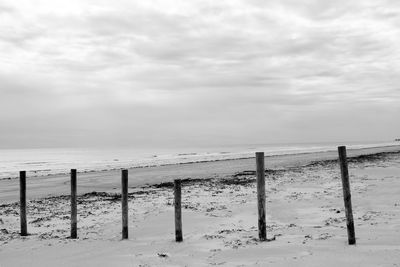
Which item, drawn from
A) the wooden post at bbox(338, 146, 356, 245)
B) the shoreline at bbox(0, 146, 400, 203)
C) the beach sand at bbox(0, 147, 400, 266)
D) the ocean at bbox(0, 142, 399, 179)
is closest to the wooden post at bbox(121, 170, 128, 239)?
the beach sand at bbox(0, 147, 400, 266)

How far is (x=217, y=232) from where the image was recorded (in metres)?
10.7

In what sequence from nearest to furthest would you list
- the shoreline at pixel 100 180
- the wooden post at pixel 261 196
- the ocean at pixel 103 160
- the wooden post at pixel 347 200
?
the wooden post at pixel 347 200 → the wooden post at pixel 261 196 → the shoreline at pixel 100 180 → the ocean at pixel 103 160

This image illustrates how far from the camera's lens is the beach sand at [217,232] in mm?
8250

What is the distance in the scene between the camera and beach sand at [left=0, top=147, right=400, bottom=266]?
8.25m

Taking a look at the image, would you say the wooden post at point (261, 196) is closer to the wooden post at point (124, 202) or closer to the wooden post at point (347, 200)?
the wooden post at point (347, 200)

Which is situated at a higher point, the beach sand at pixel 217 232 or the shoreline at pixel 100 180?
the shoreline at pixel 100 180

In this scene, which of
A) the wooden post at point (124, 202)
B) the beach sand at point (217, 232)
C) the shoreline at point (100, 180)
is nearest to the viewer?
the beach sand at point (217, 232)

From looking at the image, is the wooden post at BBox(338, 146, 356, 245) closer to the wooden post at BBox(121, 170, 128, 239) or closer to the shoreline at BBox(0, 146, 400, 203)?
the wooden post at BBox(121, 170, 128, 239)

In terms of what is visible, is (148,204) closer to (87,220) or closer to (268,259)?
(87,220)

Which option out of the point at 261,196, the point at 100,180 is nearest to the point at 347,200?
the point at 261,196

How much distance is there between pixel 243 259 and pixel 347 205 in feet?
8.78

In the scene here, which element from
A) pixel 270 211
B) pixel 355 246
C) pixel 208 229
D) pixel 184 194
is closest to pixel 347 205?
pixel 355 246

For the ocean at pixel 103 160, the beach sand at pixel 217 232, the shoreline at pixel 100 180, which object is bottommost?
the beach sand at pixel 217 232

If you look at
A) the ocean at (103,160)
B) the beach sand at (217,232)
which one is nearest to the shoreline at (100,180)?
the beach sand at (217,232)
